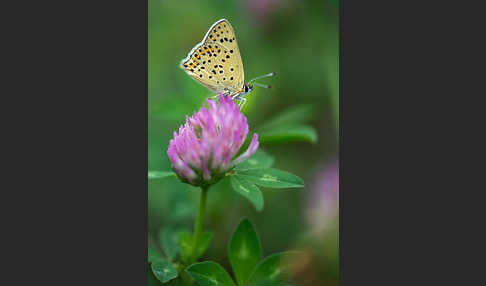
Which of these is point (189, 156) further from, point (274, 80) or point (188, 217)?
point (274, 80)

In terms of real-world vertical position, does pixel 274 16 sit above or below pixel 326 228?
above

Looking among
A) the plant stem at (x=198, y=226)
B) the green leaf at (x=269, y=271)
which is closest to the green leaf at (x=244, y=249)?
the green leaf at (x=269, y=271)

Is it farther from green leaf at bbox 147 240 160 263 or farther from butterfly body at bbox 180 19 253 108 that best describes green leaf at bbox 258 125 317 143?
green leaf at bbox 147 240 160 263

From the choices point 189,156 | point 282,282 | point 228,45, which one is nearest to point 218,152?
point 189,156

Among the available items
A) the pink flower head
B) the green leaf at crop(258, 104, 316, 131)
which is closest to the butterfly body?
the pink flower head

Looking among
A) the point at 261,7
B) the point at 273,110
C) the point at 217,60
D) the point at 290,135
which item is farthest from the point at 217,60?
the point at 261,7
